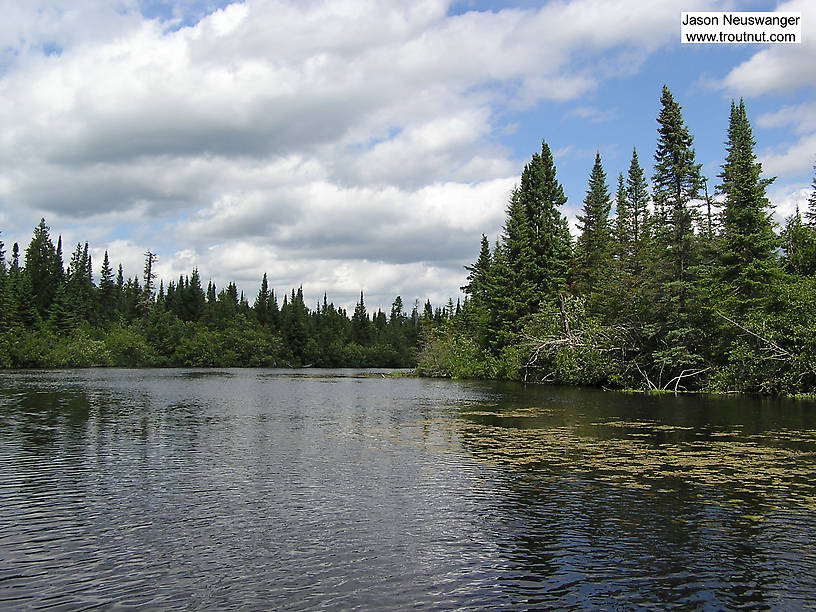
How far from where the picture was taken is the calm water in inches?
393

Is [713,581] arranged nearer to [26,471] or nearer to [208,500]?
[208,500]

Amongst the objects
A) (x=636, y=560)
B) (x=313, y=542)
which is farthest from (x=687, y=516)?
(x=313, y=542)

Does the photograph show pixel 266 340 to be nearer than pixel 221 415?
No

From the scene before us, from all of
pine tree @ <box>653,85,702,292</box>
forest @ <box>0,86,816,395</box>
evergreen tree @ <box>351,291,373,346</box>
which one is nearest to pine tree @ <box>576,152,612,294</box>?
forest @ <box>0,86,816,395</box>

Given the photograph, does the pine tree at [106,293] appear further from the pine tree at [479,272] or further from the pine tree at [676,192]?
the pine tree at [676,192]

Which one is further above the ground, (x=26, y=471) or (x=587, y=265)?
(x=587, y=265)

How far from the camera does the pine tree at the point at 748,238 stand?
44.4 meters

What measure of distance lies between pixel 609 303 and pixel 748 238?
1401 cm

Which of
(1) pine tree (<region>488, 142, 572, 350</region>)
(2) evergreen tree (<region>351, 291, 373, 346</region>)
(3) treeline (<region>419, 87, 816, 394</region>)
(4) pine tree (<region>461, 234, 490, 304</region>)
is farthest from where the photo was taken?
(2) evergreen tree (<region>351, 291, 373, 346</region>)

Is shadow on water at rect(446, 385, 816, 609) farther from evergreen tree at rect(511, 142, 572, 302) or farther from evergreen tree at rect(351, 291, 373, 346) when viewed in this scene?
evergreen tree at rect(351, 291, 373, 346)

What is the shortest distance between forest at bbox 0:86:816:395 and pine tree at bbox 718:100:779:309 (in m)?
0.12

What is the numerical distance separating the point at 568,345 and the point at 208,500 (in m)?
44.3

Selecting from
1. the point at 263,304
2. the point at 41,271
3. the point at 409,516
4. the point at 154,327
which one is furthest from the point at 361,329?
the point at 409,516

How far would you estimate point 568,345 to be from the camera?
182 feet
